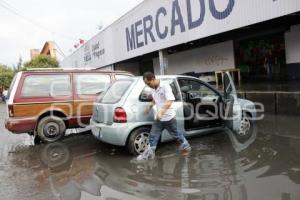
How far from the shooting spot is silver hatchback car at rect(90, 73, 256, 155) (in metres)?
6.15

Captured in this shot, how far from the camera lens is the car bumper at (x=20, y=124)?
7574 millimetres

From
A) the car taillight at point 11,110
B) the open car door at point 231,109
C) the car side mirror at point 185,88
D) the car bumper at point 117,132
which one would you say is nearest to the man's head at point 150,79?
the car bumper at point 117,132

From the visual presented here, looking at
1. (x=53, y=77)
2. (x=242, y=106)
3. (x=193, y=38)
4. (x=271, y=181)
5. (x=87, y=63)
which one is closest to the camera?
(x=271, y=181)

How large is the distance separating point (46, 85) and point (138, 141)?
324 cm

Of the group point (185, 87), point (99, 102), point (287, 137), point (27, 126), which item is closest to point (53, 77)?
point (27, 126)

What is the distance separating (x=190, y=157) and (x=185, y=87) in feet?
5.32

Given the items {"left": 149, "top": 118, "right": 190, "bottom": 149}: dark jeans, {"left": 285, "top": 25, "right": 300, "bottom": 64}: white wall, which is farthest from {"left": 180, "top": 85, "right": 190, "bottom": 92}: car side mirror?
{"left": 285, "top": 25, "right": 300, "bottom": 64}: white wall

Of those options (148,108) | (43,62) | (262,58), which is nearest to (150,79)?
(148,108)

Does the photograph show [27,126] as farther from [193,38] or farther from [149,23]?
[149,23]

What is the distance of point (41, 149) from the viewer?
7.59 metres

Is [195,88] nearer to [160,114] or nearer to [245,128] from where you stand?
[245,128]

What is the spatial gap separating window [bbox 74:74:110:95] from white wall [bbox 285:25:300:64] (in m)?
8.96

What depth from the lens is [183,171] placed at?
17.1 feet

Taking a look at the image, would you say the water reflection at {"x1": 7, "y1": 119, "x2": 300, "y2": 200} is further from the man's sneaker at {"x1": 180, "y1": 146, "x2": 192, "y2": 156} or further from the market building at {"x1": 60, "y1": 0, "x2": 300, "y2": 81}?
the market building at {"x1": 60, "y1": 0, "x2": 300, "y2": 81}
